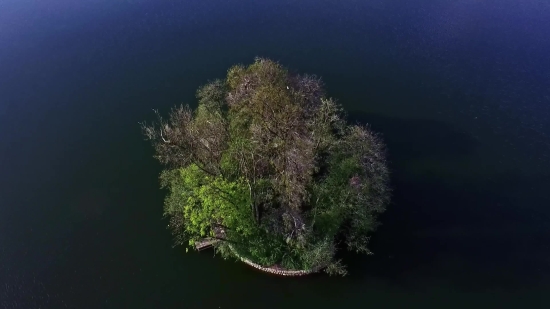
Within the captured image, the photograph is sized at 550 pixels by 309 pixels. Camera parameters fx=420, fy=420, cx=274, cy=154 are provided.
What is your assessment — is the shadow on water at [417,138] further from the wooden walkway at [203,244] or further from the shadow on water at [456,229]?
the wooden walkway at [203,244]

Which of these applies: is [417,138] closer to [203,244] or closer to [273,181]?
[273,181]

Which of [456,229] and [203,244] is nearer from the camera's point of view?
[203,244]

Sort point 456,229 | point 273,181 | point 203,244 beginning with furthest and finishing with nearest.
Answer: point 456,229 → point 203,244 → point 273,181

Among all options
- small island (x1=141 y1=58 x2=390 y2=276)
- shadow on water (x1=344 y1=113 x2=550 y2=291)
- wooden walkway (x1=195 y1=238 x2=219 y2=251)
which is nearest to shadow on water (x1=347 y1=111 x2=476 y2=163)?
shadow on water (x1=344 y1=113 x2=550 y2=291)

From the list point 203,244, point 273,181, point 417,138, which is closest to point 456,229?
point 417,138

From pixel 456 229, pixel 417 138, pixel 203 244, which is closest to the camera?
pixel 203 244

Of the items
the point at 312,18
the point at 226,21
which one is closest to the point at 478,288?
the point at 312,18
